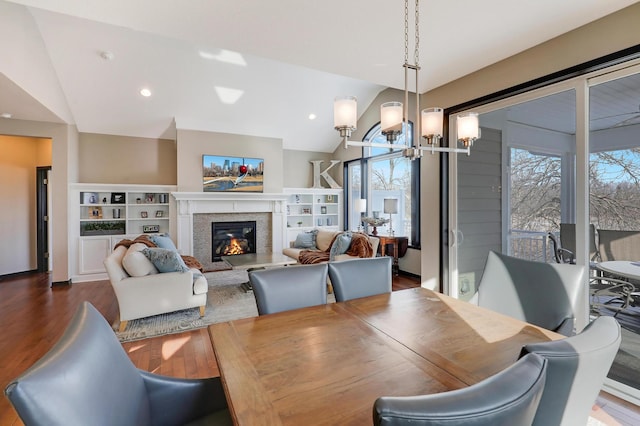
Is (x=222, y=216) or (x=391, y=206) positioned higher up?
(x=391, y=206)

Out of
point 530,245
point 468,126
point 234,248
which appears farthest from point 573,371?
point 234,248

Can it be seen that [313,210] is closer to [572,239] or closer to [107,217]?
[107,217]

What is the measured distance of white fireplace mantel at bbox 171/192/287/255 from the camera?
5797 millimetres

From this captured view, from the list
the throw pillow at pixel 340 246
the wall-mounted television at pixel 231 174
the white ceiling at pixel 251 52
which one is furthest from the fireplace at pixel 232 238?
the throw pillow at pixel 340 246

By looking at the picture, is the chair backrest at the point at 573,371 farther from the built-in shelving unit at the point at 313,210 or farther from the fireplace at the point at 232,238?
the built-in shelving unit at the point at 313,210

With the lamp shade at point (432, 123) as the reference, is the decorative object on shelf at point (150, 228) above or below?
below

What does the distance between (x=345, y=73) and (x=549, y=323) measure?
2.74 metres

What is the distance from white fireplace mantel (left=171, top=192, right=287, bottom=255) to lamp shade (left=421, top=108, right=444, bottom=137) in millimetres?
4912

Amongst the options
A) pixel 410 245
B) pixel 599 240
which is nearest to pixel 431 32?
pixel 599 240

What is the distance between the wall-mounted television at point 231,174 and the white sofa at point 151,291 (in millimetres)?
2723

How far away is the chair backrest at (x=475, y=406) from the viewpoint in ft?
1.77

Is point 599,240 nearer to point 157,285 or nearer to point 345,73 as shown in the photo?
point 345,73

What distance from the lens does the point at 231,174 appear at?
245 inches

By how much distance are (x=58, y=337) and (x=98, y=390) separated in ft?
9.87
